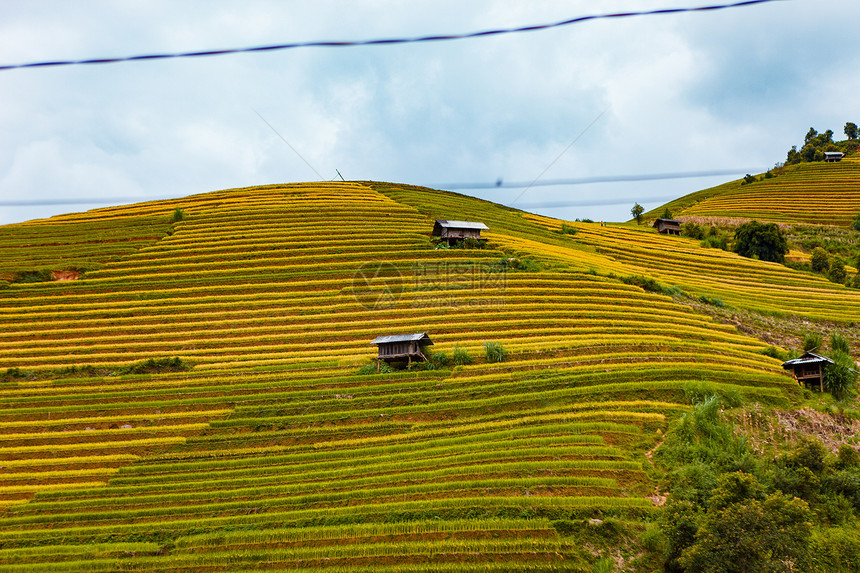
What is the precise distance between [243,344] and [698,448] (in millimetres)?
27286

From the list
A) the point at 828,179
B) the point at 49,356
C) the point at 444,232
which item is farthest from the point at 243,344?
the point at 828,179

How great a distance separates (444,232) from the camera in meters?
47.9

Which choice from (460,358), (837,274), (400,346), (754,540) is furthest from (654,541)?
(837,274)

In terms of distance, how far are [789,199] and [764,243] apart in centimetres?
2758

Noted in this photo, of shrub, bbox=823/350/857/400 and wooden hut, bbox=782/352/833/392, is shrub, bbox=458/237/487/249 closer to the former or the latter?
wooden hut, bbox=782/352/833/392

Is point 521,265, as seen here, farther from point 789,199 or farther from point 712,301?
point 789,199

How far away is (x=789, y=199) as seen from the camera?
7756cm

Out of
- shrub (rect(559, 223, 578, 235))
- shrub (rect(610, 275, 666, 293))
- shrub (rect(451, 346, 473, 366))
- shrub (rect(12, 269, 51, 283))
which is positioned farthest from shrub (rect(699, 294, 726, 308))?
shrub (rect(12, 269, 51, 283))

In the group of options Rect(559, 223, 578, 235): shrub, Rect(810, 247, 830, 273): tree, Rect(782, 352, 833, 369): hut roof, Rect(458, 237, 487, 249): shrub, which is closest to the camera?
Rect(782, 352, 833, 369): hut roof

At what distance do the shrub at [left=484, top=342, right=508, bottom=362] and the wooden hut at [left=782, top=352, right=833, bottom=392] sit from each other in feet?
49.9

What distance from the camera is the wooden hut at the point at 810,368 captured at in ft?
92.2

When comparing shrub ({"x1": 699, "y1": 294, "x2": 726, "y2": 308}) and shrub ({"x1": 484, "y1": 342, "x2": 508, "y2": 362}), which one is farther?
shrub ({"x1": 699, "y1": 294, "x2": 726, "y2": 308})

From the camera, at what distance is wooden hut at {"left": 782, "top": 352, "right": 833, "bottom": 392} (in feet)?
92.2

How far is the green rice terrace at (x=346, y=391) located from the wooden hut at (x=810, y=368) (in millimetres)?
1779
